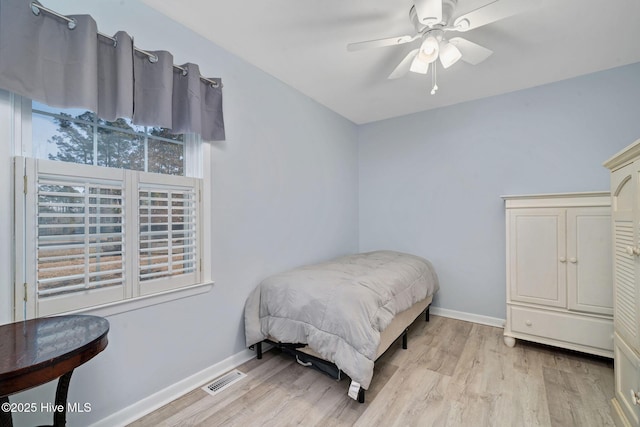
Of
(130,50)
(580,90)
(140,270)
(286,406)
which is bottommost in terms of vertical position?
(286,406)

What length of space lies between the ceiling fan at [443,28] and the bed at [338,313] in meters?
1.56

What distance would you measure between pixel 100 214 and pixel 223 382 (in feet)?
4.47

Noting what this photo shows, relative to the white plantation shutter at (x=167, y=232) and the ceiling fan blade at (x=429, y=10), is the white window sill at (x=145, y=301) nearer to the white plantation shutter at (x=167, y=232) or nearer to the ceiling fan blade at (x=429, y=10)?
the white plantation shutter at (x=167, y=232)

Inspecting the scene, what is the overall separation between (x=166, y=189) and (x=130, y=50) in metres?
0.78

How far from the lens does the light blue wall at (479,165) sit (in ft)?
8.22

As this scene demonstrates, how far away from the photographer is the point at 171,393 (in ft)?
5.77

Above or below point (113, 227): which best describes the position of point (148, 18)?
above

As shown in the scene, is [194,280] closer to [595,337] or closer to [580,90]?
[595,337]

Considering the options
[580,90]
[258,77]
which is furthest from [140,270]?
[580,90]

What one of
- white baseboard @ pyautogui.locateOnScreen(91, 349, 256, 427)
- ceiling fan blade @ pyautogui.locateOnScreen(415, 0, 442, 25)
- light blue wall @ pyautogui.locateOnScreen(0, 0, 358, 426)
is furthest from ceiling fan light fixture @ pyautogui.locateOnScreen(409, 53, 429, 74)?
white baseboard @ pyautogui.locateOnScreen(91, 349, 256, 427)

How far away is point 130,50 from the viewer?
1509mm

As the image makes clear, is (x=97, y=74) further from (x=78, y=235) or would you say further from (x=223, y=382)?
(x=223, y=382)

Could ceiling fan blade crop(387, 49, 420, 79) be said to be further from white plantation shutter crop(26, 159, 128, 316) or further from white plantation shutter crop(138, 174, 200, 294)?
white plantation shutter crop(26, 159, 128, 316)

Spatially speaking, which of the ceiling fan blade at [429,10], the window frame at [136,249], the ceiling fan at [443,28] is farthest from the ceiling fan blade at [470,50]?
the window frame at [136,249]
